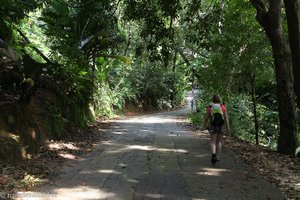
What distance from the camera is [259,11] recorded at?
10.6m

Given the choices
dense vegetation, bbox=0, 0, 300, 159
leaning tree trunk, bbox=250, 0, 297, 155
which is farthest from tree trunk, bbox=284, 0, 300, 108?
leaning tree trunk, bbox=250, 0, 297, 155

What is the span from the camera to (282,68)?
10.6 meters

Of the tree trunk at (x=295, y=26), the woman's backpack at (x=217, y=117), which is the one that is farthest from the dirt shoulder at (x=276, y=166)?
the tree trunk at (x=295, y=26)

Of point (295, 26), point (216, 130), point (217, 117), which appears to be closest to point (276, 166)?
point (216, 130)

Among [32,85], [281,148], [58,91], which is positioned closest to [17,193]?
[32,85]

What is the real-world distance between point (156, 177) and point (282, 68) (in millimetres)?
5518

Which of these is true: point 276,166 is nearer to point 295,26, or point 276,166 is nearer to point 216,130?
point 216,130

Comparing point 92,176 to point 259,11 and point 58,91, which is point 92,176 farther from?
point 259,11

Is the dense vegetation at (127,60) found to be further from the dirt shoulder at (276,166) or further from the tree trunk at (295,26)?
the dirt shoulder at (276,166)

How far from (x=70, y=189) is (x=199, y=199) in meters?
2.05

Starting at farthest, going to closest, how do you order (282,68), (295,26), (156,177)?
(282,68)
(295,26)
(156,177)

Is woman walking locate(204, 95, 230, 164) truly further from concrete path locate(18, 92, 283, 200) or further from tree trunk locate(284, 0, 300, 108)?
tree trunk locate(284, 0, 300, 108)

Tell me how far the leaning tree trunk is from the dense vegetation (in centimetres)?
3

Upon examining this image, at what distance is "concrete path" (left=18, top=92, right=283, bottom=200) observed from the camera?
599cm
